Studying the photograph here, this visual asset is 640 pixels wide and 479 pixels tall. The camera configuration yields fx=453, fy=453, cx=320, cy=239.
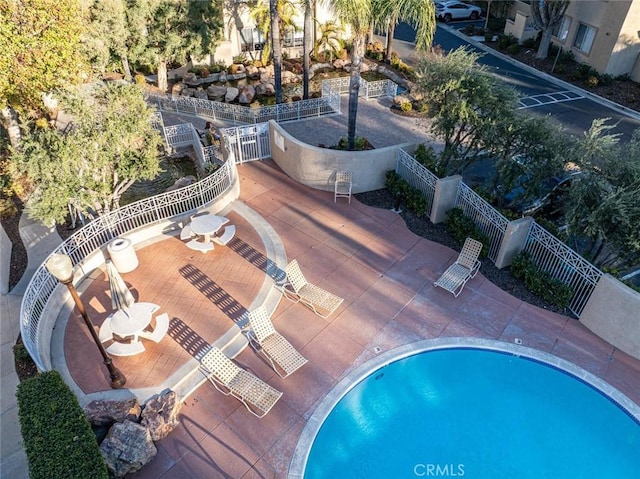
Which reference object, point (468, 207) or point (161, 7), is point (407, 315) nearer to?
point (468, 207)

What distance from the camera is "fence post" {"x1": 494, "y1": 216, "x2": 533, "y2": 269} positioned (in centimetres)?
1428

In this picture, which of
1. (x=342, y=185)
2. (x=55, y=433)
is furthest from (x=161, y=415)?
(x=342, y=185)

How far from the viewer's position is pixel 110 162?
14.5 meters

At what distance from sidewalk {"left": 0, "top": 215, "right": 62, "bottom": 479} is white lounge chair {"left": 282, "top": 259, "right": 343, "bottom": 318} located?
7551mm

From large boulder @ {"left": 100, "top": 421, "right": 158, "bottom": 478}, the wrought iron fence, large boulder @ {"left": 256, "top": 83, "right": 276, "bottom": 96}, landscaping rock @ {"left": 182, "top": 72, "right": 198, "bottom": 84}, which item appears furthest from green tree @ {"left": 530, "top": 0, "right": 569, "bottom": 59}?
large boulder @ {"left": 100, "top": 421, "right": 158, "bottom": 478}

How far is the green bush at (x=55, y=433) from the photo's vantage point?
8484 mm

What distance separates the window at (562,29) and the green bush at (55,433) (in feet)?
114

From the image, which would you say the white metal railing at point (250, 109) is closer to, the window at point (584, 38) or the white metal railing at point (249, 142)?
the white metal railing at point (249, 142)

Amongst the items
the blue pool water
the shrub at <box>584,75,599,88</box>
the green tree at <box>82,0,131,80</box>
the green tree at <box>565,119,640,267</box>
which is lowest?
the blue pool water

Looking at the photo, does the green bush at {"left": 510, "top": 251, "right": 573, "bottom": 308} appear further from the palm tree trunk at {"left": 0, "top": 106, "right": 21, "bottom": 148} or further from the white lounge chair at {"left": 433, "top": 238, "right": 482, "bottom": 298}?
the palm tree trunk at {"left": 0, "top": 106, "right": 21, "bottom": 148}

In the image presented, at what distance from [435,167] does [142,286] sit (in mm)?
11503

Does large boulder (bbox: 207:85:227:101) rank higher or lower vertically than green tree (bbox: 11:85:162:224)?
lower

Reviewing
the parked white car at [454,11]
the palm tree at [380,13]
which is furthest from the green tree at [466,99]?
the parked white car at [454,11]

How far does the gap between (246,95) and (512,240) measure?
705 inches
